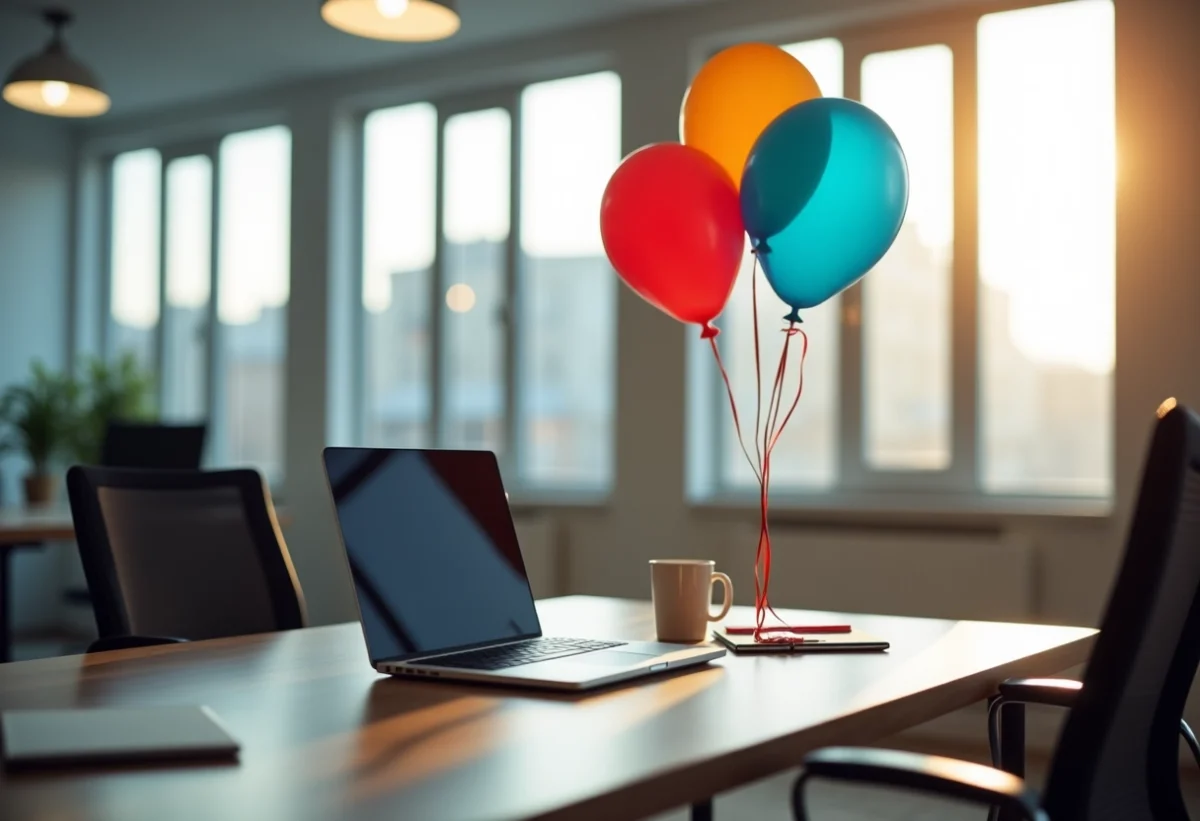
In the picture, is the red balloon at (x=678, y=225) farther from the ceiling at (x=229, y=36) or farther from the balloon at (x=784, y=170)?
the ceiling at (x=229, y=36)

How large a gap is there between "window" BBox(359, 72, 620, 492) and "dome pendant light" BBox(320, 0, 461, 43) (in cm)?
206

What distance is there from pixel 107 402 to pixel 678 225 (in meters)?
5.08

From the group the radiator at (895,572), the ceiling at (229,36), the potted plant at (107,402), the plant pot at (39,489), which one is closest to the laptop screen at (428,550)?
the radiator at (895,572)

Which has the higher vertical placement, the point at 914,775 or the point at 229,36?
the point at 229,36

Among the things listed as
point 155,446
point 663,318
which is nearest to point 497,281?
point 663,318

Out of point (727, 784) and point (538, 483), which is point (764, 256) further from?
point (538, 483)

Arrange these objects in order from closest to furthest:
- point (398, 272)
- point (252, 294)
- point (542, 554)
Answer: point (542, 554) → point (398, 272) → point (252, 294)

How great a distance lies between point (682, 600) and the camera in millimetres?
1767

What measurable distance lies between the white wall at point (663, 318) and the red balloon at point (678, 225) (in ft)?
8.29

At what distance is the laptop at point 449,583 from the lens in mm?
1474

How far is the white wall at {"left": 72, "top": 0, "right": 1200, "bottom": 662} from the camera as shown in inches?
158

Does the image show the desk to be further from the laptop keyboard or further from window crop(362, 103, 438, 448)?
the laptop keyboard

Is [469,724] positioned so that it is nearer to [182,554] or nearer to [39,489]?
[182,554]

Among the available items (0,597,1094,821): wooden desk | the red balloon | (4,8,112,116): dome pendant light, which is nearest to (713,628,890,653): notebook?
(0,597,1094,821): wooden desk
